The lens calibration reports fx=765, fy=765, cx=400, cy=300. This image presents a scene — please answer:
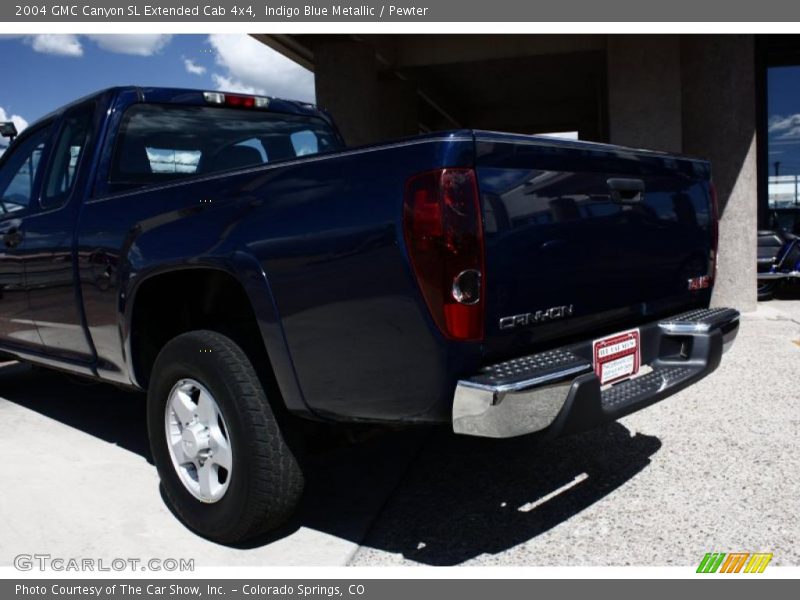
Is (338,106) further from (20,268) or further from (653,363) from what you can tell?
(653,363)

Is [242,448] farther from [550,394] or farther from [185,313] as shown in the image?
[550,394]

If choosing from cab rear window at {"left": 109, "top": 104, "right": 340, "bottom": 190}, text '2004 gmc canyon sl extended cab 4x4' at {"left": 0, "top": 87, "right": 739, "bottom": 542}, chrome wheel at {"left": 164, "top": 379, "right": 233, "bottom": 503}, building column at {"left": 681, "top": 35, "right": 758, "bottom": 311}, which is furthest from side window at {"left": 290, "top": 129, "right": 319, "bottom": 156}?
building column at {"left": 681, "top": 35, "right": 758, "bottom": 311}

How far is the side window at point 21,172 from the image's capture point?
4.55 metres

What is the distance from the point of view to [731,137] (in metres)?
8.78

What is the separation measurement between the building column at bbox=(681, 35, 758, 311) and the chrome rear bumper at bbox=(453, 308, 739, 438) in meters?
6.22

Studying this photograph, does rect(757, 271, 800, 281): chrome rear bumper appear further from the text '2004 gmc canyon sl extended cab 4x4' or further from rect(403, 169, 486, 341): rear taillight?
rect(403, 169, 486, 341): rear taillight

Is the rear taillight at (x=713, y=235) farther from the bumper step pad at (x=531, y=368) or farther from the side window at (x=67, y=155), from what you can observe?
the side window at (x=67, y=155)

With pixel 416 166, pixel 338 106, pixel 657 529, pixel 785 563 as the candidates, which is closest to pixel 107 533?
pixel 416 166

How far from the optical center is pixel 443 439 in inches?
176

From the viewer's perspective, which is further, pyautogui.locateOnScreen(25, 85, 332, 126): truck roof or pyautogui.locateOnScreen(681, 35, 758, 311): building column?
pyautogui.locateOnScreen(681, 35, 758, 311): building column

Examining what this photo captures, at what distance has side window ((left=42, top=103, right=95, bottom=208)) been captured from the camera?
404cm

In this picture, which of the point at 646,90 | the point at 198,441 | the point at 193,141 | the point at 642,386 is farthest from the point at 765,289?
the point at 198,441

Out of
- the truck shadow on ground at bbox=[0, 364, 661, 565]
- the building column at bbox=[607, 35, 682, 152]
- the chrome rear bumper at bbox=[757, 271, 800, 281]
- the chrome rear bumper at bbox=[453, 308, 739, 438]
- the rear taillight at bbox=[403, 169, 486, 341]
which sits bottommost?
the truck shadow on ground at bbox=[0, 364, 661, 565]

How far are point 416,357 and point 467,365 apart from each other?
0.16 m
